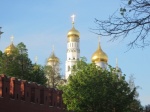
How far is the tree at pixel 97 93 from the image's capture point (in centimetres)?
4300

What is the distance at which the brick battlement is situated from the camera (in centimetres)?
3131

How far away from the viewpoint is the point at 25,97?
33.6 metres

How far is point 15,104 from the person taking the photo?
3228 centimetres

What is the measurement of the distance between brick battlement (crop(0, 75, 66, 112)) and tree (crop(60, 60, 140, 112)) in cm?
479

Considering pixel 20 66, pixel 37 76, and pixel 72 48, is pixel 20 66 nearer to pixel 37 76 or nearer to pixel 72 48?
pixel 37 76

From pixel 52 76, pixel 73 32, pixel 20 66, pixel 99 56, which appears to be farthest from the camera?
pixel 73 32

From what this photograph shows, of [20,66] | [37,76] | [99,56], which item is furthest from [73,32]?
[20,66]

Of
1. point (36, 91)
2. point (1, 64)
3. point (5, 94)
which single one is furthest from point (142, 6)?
point (1, 64)

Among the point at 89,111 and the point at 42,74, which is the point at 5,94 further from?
the point at 42,74

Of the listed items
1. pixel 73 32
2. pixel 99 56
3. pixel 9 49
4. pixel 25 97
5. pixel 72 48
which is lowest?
pixel 25 97

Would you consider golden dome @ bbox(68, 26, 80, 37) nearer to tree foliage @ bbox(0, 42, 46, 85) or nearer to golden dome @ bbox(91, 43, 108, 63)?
golden dome @ bbox(91, 43, 108, 63)

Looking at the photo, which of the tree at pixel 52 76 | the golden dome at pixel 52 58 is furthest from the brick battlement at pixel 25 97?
the golden dome at pixel 52 58

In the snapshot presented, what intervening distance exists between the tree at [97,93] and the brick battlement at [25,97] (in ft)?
15.7

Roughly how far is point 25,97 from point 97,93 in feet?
37.6
